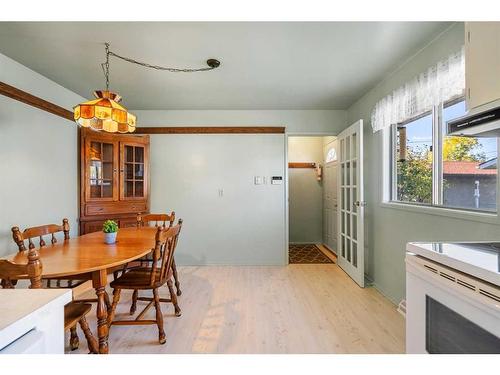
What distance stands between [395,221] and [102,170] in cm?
345

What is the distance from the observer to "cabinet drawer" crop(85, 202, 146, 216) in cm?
308

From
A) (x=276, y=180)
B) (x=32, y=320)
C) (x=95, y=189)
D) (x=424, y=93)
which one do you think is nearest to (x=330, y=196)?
(x=276, y=180)

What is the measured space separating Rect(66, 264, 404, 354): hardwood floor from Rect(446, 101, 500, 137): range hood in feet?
4.92

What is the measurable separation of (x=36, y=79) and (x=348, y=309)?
3.73 m

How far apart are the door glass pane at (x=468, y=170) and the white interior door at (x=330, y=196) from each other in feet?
7.64

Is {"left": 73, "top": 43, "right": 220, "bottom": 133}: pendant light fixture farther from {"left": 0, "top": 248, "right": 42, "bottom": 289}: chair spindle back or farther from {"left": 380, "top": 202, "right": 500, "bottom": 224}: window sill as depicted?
{"left": 380, "top": 202, "right": 500, "bottom": 224}: window sill

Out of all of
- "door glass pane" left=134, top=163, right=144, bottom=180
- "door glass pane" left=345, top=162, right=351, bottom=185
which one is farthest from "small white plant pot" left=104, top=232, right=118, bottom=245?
"door glass pane" left=345, top=162, right=351, bottom=185

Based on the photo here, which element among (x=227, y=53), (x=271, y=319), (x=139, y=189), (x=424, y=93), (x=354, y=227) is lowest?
(x=271, y=319)

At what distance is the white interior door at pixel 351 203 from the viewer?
2.78 m

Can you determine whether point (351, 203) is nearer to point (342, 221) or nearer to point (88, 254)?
point (342, 221)

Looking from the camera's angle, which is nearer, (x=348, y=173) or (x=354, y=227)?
(x=354, y=227)

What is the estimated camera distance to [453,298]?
34.4 inches
